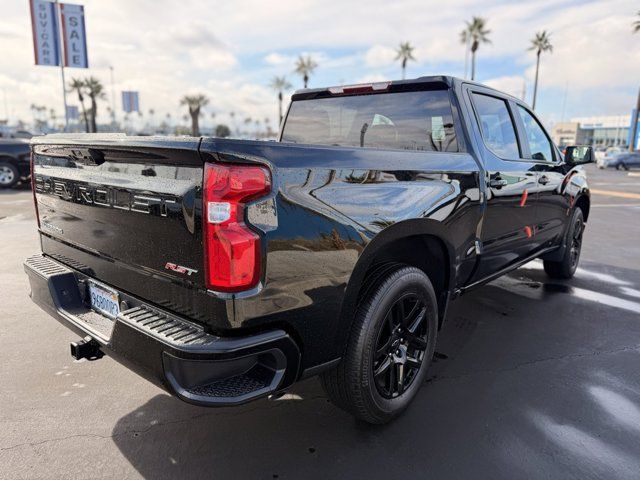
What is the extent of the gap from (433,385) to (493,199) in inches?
52.6

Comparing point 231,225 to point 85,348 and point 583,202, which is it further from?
point 583,202

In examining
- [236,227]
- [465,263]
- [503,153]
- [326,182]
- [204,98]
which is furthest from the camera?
[204,98]

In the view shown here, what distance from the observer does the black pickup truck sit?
6.05 ft

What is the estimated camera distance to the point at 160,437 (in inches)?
100.0

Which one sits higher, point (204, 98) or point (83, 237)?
point (204, 98)

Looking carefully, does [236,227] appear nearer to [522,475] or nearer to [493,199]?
[522,475]

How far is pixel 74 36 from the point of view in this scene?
66.5 ft

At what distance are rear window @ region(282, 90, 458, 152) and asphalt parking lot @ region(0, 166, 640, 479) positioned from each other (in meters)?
1.58

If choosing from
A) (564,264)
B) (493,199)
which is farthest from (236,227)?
(564,264)

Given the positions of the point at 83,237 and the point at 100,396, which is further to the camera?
the point at 100,396

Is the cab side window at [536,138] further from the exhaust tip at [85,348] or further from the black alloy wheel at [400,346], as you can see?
the exhaust tip at [85,348]

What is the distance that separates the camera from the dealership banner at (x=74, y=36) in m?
20.0

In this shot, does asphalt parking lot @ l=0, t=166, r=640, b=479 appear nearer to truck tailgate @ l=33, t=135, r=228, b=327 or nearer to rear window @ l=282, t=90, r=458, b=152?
truck tailgate @ l=33, t=135, r=228, b=327

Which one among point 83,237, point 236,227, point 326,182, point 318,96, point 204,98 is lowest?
point 83,237
